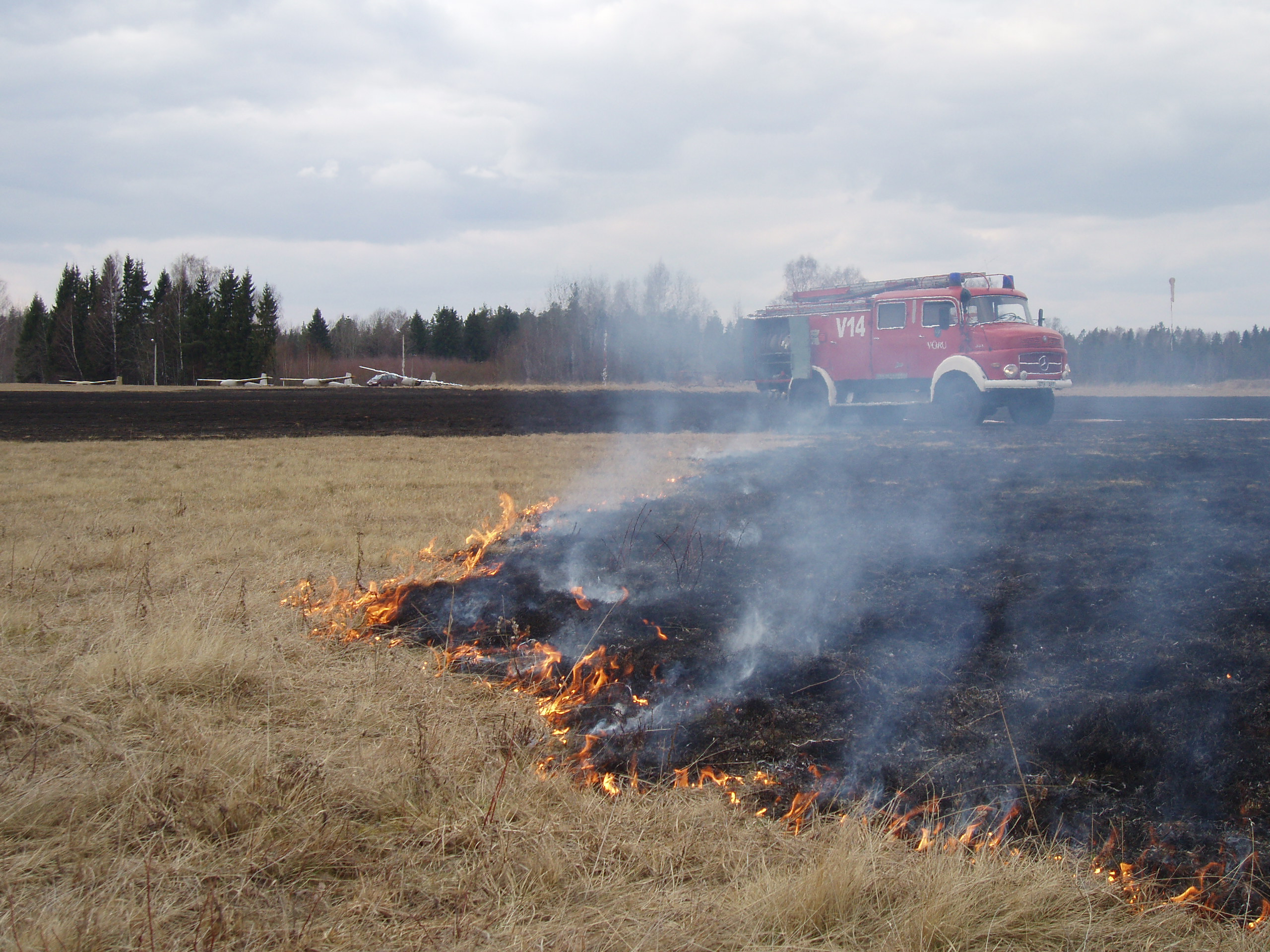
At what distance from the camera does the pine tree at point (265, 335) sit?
6209 centimetres

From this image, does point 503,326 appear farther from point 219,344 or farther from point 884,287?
point 884,287

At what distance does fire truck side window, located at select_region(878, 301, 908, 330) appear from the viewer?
55.1ft

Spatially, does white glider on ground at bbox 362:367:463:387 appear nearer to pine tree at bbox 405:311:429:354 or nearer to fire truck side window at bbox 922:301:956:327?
pine tree at bbox 405:311:429:354

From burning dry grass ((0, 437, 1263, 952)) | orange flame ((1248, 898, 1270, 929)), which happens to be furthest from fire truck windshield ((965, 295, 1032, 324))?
orange flame ((1248, 898, 1270, 929))

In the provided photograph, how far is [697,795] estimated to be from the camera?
3256mm

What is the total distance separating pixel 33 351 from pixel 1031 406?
73.5 metres

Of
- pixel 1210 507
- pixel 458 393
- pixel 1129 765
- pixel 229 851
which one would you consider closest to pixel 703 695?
pixel 1129 765

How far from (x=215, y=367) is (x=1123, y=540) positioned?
67653 millimetres

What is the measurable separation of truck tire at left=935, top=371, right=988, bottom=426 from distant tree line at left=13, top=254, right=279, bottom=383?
56.7m

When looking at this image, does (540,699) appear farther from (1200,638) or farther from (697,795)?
(1200,638)

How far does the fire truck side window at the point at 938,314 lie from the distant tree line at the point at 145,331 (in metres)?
56.2

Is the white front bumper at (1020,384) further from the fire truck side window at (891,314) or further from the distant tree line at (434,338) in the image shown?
the distant tree line at (434,338)

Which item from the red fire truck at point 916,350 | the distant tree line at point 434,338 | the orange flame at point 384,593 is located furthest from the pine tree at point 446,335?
the orange flame at point 384,593

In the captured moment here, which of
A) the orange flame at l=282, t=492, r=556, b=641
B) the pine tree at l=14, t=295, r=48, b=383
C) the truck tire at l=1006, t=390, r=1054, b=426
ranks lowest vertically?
the orange flame at l=282, t=492, r=556, b=641
